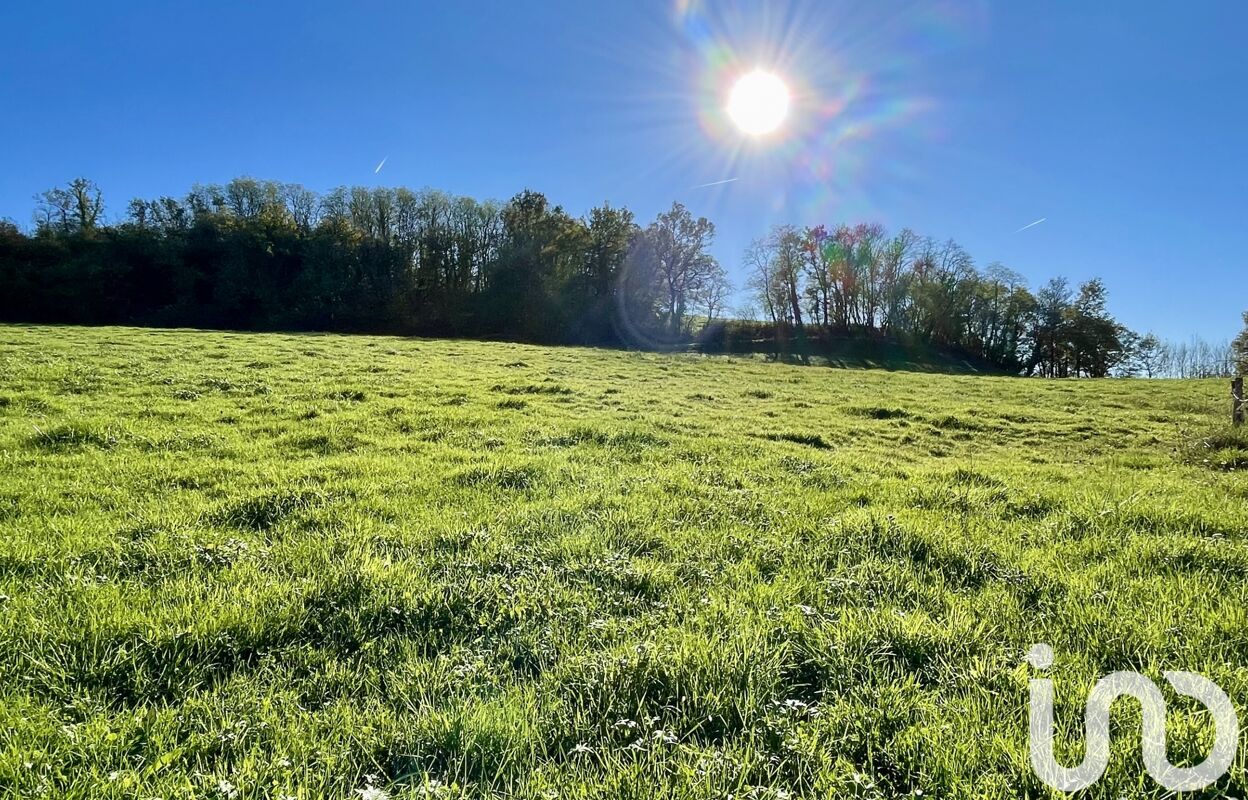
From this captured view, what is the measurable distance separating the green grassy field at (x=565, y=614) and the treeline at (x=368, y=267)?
47.8 meters

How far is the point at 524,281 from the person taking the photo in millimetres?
58000

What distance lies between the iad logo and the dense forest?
5009 centimetres

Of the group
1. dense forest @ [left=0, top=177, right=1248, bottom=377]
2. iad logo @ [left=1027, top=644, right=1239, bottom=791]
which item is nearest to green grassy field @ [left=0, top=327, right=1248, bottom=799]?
iad logo @ [left=1027, top=644, right=1239, bottom=791]

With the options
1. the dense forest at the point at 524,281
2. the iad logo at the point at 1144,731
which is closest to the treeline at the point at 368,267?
the dense forest at the point at 524,281

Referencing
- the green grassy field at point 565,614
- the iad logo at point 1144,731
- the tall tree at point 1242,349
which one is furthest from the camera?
the tall tree at point 1242,349

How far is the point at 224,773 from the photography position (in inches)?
91.0

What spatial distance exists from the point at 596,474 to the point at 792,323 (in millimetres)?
62541

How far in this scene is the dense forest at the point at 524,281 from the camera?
5356 cm

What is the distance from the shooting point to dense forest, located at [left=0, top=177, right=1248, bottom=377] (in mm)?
53562

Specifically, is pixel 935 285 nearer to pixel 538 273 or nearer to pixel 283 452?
pixel 538 273

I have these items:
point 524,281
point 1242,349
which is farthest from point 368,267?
point 1242,349

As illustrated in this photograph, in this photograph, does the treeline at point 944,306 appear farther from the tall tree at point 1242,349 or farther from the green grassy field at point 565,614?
the green grassy field at point 565,614

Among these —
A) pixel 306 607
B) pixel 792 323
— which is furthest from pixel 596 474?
Result: pixel 792 323

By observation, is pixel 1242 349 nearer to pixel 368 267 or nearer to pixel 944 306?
pixel 944 306
